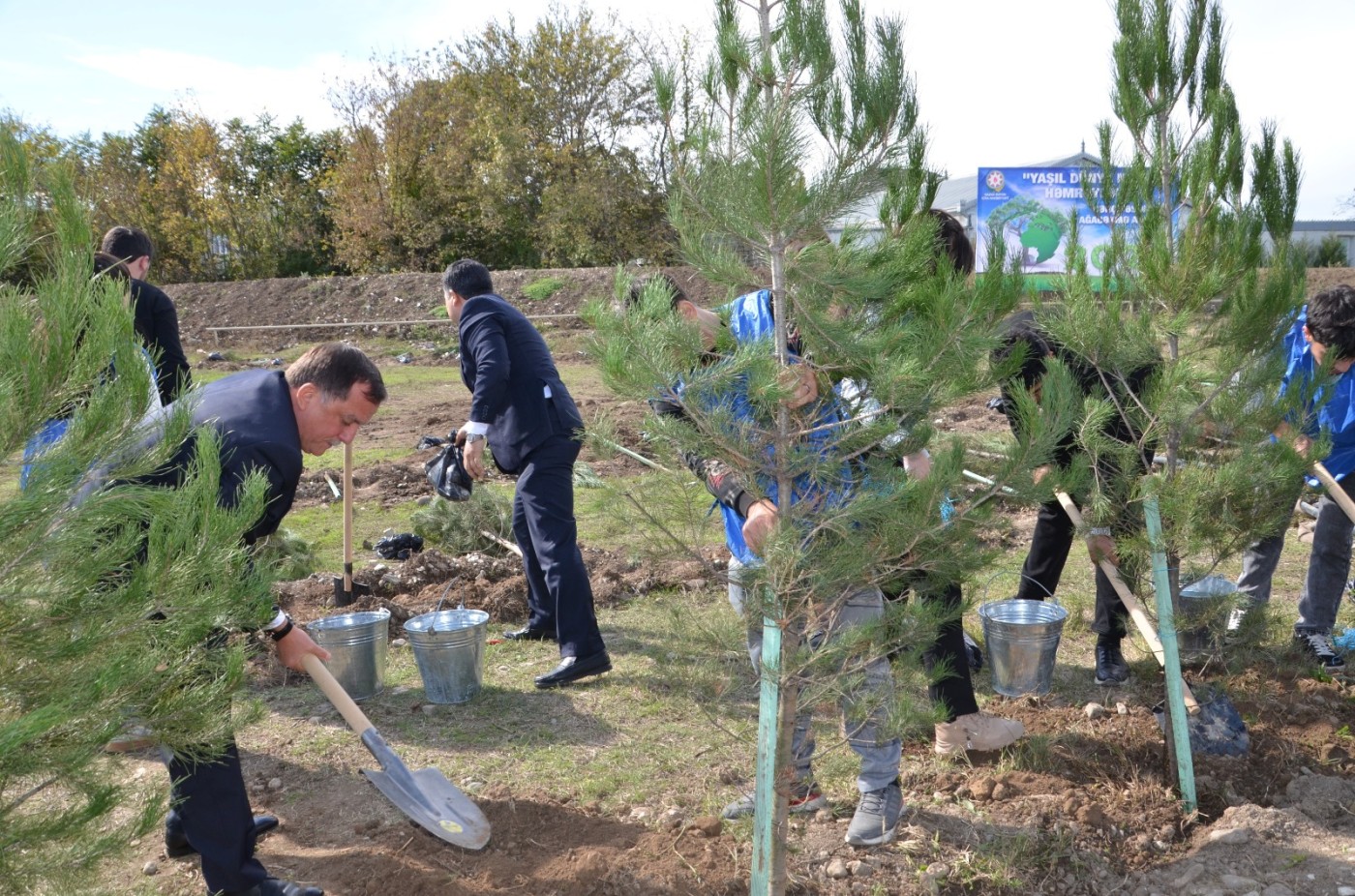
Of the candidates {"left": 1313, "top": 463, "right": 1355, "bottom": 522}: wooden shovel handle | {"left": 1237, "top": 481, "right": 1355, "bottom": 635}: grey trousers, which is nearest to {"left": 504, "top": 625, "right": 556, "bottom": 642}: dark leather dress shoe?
{"left": 1237, "top": 481, "right": 1355, "bottom": 635}: grey trousers

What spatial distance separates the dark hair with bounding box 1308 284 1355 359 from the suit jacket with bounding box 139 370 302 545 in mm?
4165

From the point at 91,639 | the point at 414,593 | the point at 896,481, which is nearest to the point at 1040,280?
the point at 896,481

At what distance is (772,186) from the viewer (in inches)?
90.4

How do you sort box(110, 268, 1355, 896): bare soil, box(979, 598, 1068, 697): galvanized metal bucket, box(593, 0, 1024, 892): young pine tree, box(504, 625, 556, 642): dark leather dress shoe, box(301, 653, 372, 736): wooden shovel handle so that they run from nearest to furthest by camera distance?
box(593, 0, 1024, 892): young pine tree < box(110, 268, 1355, 896): bare soil < box(301, 653, 372, 736): wooden shovel handle < box(979, 598, 1068, 697): galvanized metal bucket < box(504, 625, 556, 642): dark leather dress shoe

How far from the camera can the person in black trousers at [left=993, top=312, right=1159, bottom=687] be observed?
3.27 m

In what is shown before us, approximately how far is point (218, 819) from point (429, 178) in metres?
27.1

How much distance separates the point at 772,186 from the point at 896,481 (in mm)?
810

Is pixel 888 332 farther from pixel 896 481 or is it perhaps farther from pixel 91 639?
pixel 91 639

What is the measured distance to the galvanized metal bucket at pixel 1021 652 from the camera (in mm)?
4344

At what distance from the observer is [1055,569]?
4855 mm

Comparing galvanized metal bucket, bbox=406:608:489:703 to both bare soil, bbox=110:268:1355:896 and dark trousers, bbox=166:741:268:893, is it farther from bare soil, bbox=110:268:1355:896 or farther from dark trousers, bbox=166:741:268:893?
dark trousers, bbox=166:741:268:893

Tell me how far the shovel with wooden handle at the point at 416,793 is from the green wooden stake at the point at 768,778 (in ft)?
3.48

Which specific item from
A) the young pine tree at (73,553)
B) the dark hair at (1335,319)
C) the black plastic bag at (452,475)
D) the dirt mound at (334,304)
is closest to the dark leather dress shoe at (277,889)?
the young pine tree at (73,553)

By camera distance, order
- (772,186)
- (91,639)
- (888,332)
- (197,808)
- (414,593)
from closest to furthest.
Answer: (91,639)
(772,186)
(888,332)
(197,808)
(414,593)
